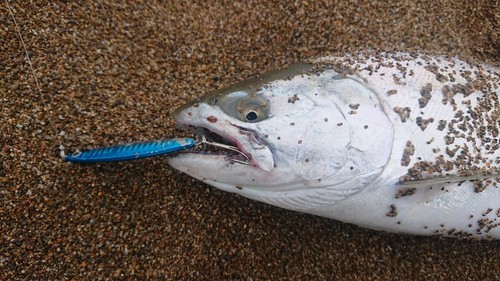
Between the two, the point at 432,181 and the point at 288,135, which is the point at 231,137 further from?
the point at 432,181

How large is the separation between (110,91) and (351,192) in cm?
160

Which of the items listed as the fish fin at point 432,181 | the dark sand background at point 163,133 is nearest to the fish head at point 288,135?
the fish fin at point 432,181

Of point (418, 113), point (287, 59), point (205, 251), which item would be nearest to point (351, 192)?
point (418, 113)

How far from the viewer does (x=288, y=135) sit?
2.38 meters

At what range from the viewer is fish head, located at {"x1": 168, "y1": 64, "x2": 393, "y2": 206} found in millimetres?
2367

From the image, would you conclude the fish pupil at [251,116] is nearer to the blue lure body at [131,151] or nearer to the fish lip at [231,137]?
the fish lip at [231,137]


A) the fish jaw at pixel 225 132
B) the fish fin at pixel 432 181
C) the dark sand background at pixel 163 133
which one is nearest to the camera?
the fish jaw at pixel 225 132

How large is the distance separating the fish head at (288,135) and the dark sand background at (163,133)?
419 mm

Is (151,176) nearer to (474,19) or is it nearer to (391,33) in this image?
(391,33)

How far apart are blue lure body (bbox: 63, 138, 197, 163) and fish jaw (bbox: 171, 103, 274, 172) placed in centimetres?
9

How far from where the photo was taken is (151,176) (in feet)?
9.11

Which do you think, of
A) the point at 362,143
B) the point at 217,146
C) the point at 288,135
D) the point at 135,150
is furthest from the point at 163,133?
the point at 362,143

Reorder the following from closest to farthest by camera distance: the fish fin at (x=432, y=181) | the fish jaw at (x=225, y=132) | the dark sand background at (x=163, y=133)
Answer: the fish jaw at (x=225, y=132) < the fish fin at (x=432, y=181) < the dark sand background at (x=163, y=133)

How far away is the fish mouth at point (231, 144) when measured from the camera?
2336 mm
